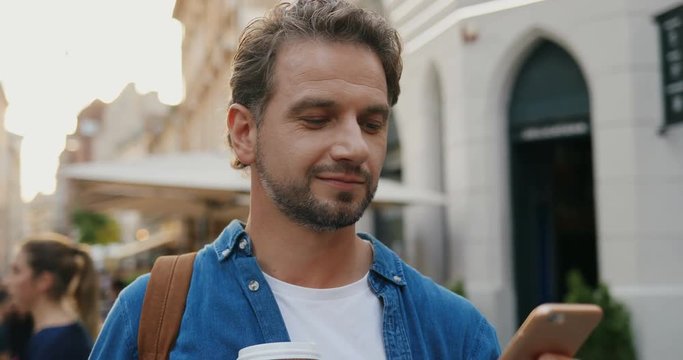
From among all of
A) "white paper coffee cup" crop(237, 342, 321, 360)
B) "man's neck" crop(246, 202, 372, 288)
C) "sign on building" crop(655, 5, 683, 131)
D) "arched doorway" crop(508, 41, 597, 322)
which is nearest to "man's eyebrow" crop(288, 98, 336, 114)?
"man's neck" crop(246, 202, 372, 288)

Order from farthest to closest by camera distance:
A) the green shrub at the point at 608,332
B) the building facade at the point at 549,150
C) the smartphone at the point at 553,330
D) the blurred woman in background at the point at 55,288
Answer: the building facade at the point at 549,150
the green shrub at the point at 608,332
the blurred woman in background at the point at 55,288
the smartphone at the point at 553,330

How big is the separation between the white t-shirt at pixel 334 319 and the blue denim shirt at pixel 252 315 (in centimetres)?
3

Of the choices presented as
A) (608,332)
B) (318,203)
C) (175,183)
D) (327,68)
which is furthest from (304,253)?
(175,183)

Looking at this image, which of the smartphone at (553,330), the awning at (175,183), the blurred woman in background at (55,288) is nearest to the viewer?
the smartphone at (553,330)

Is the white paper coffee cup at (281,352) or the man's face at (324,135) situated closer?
the white paper coffee cup at (281,352)

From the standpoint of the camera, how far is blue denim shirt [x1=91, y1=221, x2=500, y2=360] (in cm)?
183

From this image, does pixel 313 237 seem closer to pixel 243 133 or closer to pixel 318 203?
pixel 318 203

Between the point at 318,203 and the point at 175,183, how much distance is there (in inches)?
308

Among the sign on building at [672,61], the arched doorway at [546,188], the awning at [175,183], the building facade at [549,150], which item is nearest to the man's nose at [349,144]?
the awning at [175,183]

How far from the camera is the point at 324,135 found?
185 centimetres

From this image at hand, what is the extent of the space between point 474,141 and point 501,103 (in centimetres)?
56

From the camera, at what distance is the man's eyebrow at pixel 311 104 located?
1.85 metres

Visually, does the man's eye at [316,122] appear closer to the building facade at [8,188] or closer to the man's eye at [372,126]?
the man's eye at [372,126]

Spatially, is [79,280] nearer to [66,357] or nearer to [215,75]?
[66,357]
